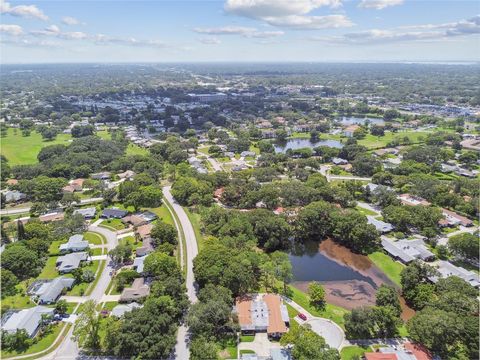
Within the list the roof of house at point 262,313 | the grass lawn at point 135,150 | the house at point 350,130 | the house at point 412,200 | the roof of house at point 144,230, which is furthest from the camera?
the house at point 350,130

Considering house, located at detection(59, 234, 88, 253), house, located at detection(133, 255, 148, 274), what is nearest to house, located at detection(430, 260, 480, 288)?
house, located at detection(133, 255, 148, 274)

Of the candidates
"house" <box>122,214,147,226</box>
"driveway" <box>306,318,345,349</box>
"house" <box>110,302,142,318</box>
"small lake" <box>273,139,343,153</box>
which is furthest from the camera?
"small lake" <box>273,139,343,153</box>

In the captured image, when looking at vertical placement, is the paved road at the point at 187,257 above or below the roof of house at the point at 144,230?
below

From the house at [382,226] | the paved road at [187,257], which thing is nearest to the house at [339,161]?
the house at [382,226]

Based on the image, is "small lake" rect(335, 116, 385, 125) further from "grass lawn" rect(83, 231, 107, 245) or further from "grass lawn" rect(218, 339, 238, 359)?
"grass lawn" rect(218, 339, 238, 359)

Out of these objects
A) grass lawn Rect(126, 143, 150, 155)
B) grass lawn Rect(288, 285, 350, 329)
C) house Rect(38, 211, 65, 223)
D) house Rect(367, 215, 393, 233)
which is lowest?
grass lawn Rect(288, 285, 350, 329)

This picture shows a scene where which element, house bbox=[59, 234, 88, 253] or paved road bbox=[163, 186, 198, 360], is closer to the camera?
paved road bbox=[163, 186, 198, 360]

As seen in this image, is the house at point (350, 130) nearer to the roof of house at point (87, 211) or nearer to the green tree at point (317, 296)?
the green tree at point (317, 296)

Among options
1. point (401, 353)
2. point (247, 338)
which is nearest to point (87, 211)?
point (247, 338)
